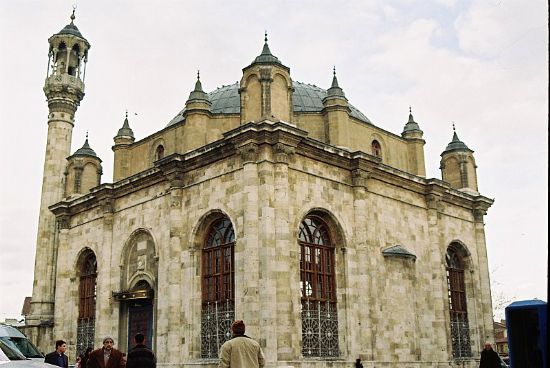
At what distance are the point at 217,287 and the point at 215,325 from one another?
120 centimetres

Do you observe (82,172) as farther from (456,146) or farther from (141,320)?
(456,146)

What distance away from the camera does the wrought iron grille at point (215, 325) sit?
61.4 feet

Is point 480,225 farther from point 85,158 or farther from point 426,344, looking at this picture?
point 85,158

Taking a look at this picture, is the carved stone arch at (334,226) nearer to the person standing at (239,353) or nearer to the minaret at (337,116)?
the minaret at (337,116)

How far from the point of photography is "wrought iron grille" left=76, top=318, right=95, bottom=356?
2462 centimetres

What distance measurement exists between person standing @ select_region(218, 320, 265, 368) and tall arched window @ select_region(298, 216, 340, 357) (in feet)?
33.3

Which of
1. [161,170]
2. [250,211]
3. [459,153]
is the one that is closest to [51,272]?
[161,170]

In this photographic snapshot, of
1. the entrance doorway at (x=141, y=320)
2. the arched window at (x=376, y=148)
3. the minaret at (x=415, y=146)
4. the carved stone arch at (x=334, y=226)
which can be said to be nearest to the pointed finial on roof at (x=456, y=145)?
the minaret at (x=415, y=146)

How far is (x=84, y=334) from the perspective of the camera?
82.1 feet

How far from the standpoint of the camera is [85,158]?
91.2ft

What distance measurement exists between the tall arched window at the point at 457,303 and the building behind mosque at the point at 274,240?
9cm

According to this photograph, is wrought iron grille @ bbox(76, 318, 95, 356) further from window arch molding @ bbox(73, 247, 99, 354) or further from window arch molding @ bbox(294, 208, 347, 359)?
window arch molding @ bbox(294, 208, 347, 359)

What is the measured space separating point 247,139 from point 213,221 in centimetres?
336

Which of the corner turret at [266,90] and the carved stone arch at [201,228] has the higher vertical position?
the corner turret at [266,90]
